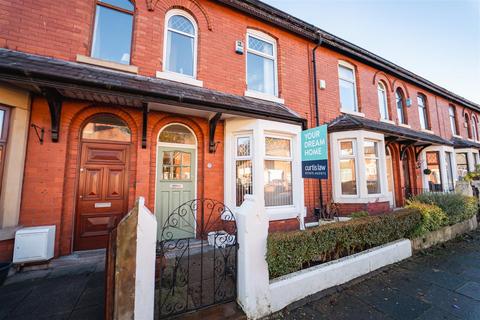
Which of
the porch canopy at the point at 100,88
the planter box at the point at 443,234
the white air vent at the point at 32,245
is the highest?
the porch canopy at the point at 100,88

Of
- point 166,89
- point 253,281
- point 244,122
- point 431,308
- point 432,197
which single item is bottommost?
point 431,308

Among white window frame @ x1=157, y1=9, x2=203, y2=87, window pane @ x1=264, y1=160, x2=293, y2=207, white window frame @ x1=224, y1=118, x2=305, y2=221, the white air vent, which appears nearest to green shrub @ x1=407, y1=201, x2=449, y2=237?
white window frame @ x1=224, y1=118, x2=305, y2=221

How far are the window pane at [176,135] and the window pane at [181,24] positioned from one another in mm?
2669

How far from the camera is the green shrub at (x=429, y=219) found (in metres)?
5.14

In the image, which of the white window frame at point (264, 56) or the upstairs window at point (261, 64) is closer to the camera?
the white window frame at point (264, 56)

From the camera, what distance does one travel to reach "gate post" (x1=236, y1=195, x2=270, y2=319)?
2.68 m

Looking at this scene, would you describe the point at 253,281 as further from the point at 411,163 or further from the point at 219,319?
the point at 411,163


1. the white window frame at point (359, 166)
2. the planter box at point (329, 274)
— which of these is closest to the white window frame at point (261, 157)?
the white window frame at point (359, 166)

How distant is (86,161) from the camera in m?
4.36

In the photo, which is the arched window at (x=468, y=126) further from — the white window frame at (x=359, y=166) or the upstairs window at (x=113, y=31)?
the upstairs window at (x=113, y=31)

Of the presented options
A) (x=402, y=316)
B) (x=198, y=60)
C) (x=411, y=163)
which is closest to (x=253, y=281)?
(x=402, y=316)

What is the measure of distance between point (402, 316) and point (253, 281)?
216 cm

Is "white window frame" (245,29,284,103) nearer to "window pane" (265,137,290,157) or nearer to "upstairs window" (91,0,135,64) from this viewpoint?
"window pane" (265,137,290,157)

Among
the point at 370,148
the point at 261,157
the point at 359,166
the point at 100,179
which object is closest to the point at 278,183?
the point at 261,157
